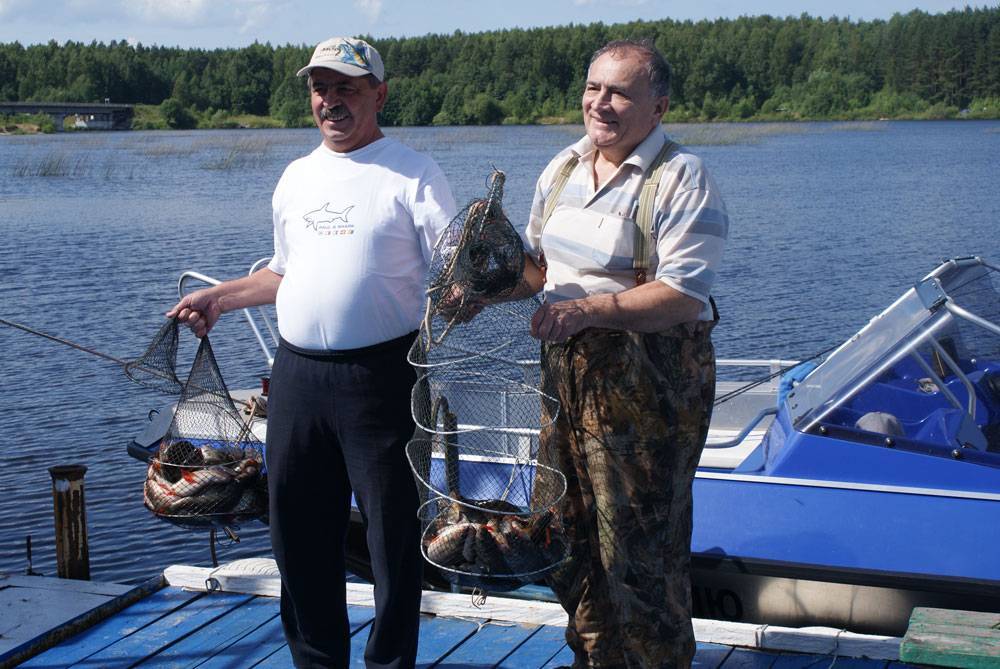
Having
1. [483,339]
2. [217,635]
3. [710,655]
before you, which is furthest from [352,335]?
[710,655]

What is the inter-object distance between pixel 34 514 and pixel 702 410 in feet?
23.4

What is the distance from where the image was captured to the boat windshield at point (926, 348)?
16.1 feet

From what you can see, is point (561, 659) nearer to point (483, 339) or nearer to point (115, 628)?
point (483, 339)

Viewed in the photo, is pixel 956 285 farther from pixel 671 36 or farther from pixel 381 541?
pixel 671 36

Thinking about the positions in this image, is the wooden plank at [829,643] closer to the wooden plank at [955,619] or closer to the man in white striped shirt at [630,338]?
the wooden plank at [955,619]

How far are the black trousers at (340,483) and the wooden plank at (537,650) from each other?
591 mm

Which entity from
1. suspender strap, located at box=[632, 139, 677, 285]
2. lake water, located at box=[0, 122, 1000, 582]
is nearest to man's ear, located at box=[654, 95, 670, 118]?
suspender strap, located at box=[632, 139, 677, 285]

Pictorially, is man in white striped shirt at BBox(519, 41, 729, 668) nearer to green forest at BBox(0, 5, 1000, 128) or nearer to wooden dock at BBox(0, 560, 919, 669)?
wooden dock at BBox(0, 560, 919, 669)

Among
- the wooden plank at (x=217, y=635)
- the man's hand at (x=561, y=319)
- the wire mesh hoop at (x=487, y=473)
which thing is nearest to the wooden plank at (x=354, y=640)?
the wooden plank at (x=217, y=635)

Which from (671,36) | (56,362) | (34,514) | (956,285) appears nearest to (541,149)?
(56,362)

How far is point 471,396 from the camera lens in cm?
366

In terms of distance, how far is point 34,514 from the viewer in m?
8.97

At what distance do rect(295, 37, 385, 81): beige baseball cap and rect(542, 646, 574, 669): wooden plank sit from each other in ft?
6.28

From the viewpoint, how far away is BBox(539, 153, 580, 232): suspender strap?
3205mm
